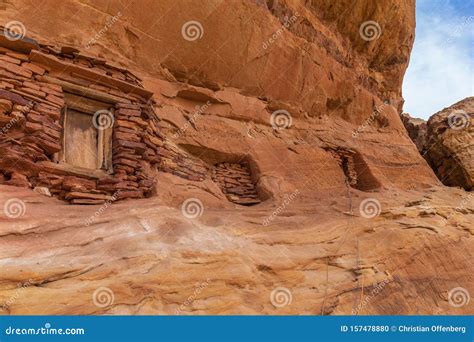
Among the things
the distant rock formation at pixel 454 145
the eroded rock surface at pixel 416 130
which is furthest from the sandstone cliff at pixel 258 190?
the eroded rock surface at pixel 416 130

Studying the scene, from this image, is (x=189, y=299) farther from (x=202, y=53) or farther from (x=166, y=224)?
(x=202, y=53)

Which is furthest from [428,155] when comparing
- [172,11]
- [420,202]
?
[172,11]

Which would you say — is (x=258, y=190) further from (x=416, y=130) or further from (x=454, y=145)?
(x=416, y=130)

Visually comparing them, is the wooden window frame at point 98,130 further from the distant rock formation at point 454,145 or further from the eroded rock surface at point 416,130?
the eroded rock surface at point 416,130

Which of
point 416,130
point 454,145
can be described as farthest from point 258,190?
point 416,130

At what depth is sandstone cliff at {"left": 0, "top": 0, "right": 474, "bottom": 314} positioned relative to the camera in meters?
4.64

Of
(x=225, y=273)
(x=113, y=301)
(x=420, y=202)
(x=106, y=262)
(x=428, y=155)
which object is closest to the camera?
(x=113, y=301)

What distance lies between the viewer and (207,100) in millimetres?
9328

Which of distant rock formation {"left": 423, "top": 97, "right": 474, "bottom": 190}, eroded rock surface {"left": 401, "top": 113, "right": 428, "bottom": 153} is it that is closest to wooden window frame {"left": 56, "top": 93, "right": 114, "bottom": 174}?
distant rock formation {"left": 423, "top": 97, "right": 474, "bottom": 190}

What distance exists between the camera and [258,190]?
854 centimetres

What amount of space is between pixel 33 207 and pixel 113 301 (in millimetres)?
1708

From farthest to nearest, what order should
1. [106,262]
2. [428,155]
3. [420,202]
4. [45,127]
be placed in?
1. [428,155]
2. [420,202]
3. [45,127]
4. [106,262]

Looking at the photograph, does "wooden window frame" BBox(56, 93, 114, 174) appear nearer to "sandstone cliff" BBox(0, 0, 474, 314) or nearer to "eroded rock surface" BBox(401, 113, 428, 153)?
"sandstone cliff" BBox(0, 0, 474, 314)

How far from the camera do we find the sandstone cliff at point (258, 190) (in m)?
4.64
